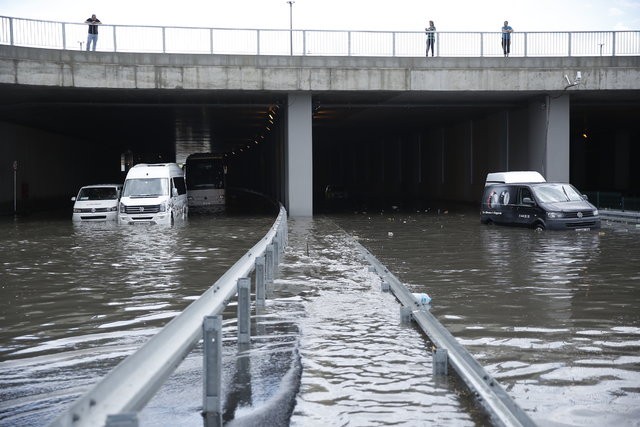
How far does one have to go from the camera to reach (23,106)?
34438mm

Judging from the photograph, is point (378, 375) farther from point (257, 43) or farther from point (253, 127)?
point (253, 127)

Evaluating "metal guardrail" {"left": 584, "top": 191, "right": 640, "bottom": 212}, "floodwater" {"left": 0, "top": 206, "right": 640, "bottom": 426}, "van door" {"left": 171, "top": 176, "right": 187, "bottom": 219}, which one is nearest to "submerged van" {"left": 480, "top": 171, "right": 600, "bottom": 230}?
"metal guardrail" {"left": 584, "top": 191, "right": 640, "bottom": 212}

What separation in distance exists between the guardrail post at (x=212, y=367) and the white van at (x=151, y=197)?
22.6 m

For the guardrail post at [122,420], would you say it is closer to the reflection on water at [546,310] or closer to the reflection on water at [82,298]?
the reflection on water at [82,298]

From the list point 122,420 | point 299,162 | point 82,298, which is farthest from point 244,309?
point 299,162

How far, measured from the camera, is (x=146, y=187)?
29000 millimetres

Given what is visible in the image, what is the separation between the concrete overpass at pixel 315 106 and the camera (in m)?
30.0

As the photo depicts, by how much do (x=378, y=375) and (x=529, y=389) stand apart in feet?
4.06

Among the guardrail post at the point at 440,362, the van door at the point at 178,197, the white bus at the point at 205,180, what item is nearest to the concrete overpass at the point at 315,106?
the white bus at the point at 205,180

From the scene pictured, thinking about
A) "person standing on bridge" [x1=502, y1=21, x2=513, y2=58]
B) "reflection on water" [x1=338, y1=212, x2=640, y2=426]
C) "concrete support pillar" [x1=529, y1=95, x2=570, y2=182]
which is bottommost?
"reflection on water" [x1=338, y1=212, x2=640, y2=426]

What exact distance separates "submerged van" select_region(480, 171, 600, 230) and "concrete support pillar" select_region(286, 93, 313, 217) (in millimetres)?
8480

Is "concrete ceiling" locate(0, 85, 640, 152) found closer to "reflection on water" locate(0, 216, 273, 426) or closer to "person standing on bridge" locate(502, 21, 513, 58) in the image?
"person standing on bridge" locate(502, 21, 513, 58)

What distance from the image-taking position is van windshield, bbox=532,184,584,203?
23938 millimetres

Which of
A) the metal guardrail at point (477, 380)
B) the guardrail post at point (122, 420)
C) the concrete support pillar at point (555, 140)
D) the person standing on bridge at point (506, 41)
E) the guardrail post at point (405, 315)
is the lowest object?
the guardrail post at point (405, 315)
